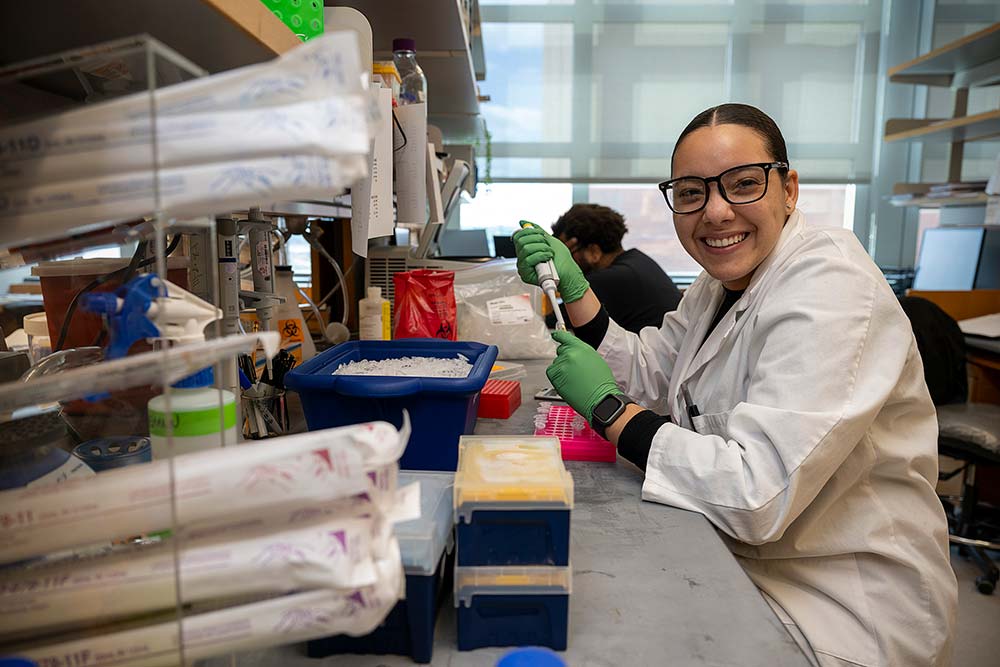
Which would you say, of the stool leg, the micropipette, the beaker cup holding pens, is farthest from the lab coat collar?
the stool leg

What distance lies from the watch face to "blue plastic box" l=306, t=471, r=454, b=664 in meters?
0.53

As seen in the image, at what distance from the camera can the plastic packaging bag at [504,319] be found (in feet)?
6.93

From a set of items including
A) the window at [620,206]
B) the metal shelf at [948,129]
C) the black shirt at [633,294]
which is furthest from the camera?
the window at [620,206]

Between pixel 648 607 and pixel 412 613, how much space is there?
267 mm

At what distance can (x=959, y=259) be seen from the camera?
3779mm

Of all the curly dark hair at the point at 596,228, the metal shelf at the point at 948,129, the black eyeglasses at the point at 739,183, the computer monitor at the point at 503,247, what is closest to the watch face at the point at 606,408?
the black eyeglasses at the point at 739,183

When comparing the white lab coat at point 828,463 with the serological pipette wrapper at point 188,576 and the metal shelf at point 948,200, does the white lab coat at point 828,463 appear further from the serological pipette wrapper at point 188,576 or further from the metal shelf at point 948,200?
the metal shelf at point 948,200

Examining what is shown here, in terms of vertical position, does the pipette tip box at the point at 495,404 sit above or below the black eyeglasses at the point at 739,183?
below

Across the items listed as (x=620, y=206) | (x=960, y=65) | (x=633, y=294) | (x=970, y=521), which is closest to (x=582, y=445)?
(x=633, y=294)

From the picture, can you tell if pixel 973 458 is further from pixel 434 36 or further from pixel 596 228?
pixel 434 36

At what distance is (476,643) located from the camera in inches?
25.6

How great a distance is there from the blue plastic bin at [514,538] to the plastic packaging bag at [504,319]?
1464mm

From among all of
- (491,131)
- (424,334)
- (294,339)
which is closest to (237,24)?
(294,339)

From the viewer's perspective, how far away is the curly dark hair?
3182 millimetres
